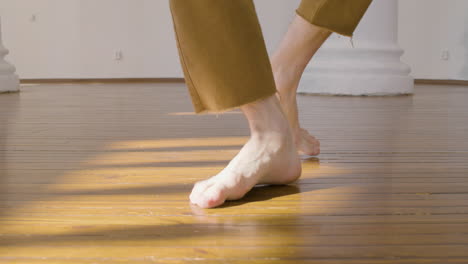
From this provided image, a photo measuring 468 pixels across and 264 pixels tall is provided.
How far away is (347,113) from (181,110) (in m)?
0.92

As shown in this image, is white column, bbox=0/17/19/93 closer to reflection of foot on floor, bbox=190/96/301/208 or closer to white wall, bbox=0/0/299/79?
white wall, bbox=0/0/299/79

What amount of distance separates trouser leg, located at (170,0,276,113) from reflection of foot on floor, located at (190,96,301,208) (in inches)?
2.3

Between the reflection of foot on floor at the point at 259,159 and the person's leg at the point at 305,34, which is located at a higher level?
the person's leg at the point at 305,34

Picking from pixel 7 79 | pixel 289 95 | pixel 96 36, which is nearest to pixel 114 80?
pixel 96 36

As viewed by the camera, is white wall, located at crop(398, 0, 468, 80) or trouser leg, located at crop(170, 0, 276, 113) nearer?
trouser leg, located at crop(170, 0, 276, 113)

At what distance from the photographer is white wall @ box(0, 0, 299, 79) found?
8234 millimetres

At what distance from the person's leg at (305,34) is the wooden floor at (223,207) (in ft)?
0.63

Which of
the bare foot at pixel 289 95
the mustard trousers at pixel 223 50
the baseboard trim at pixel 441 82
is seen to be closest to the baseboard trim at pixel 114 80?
the baseboard trim at pixel 441 82

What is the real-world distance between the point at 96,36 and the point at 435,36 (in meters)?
4.51

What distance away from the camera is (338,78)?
457 cm

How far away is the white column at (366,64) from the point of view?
4562 millimetres

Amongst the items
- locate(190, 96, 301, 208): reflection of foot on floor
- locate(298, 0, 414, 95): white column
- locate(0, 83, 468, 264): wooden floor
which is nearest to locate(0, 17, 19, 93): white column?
locate(298, 0, 414, 95): white column

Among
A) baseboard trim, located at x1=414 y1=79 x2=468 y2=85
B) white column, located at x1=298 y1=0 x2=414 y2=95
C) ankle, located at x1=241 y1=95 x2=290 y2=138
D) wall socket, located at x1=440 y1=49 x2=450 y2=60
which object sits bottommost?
baseboard trim, located at x1=414 y1=79 x2=468 y2=85

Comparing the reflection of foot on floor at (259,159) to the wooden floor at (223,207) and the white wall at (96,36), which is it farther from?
the white wall at (96,36)
